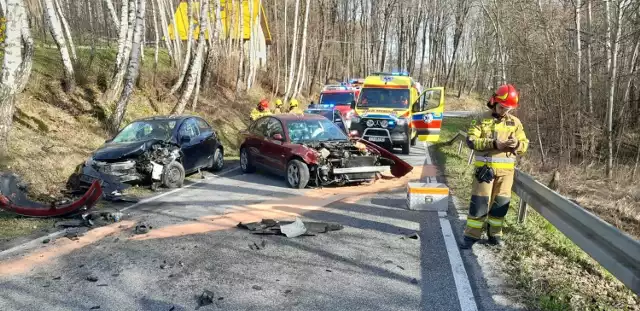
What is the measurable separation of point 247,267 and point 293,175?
15.4ft

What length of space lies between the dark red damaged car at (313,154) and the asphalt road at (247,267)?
1949 mm

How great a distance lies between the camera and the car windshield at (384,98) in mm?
15406

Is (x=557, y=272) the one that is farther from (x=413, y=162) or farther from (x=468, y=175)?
(x=413, y=162)

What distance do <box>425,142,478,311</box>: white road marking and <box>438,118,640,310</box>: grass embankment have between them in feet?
1.43

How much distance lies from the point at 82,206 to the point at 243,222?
2.37 m

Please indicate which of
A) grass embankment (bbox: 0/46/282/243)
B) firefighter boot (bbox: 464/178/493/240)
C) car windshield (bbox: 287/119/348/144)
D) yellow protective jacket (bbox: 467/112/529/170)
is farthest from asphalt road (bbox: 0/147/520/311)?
car windshield (bbox: 287/119/348/144)

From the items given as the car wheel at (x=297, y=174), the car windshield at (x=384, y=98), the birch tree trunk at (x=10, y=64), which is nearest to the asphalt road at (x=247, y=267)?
the car wheel at (x=297, y=174)

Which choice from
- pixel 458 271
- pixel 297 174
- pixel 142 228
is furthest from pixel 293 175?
pixel 458 271

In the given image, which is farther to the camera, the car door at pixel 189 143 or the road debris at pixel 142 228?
the car door at pixel 189 143

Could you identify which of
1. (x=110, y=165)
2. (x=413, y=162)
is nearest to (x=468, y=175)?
(x=413, y=162)

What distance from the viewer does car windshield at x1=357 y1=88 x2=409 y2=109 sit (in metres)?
15.4

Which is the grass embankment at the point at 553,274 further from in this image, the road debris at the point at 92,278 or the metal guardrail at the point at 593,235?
the road debris at the point at 92,278

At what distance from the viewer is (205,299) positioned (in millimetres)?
4012

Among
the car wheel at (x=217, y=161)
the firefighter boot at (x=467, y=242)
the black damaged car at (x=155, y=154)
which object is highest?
the black damaged car at (x=155, y=154)
